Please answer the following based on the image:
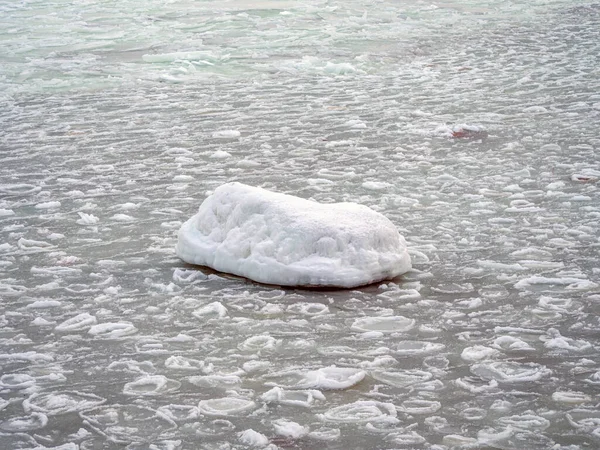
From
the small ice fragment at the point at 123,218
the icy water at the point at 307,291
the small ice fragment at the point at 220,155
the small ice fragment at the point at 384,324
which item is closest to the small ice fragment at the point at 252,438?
the icy water at the point at 307,291

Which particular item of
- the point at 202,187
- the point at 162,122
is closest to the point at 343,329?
the point at 202,187

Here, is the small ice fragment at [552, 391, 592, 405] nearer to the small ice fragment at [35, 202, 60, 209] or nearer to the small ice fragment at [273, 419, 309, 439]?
the small ice fragment at [273, 419, 309, 439]

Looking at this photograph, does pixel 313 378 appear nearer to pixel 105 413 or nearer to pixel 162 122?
pixel 105 413

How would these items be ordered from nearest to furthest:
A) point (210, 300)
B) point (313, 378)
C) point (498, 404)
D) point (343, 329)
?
point (498, 404) → point (313, 378) → point (343, 329) → point (210, 300)

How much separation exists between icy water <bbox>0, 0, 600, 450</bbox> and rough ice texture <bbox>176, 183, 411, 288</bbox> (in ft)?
0.28

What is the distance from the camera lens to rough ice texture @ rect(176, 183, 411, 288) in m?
3.96

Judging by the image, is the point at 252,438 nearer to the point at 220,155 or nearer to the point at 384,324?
the point at 384,324

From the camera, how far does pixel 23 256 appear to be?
4.45m

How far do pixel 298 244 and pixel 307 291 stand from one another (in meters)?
0.21

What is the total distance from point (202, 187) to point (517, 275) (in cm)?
211

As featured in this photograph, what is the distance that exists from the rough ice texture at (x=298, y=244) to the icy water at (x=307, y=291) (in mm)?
86

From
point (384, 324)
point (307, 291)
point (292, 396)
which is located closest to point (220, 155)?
point (307, 291)

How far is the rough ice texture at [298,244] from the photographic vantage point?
156 inches

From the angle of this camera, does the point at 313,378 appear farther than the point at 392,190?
No
